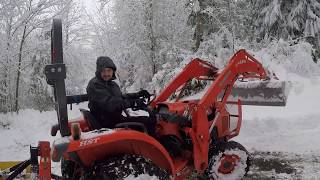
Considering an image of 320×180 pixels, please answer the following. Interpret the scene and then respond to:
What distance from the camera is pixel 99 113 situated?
14.4 ft

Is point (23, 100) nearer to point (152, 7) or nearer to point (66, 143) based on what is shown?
point (152, 7)

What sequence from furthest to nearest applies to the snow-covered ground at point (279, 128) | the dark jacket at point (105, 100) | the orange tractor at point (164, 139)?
1. the snow-covered ground at point (279, 128)
2. the dark jacket at point (105, 100)
3. the orange tractor at point (164, 139)

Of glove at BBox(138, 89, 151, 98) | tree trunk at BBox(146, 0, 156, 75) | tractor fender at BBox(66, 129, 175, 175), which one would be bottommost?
tractor fender at BBox(66, 129, 175, 175)

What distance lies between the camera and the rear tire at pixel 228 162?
5.21 meters

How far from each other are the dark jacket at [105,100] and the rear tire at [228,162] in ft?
4.49

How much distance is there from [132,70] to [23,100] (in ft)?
15.7

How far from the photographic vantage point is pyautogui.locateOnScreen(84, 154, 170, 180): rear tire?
153 inches

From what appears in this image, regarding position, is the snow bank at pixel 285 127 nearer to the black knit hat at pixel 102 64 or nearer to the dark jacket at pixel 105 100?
the dark jacket at pixel 105 100

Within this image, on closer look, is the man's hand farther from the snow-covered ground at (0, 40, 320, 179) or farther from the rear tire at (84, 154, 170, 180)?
the snow-covered ground at (0, 40, 320, 179)

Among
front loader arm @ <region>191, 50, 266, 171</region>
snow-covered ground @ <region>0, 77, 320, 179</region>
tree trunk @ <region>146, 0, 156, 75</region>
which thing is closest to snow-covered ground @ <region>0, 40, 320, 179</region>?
snow-covered ground @ <region>0, 77, 320, 179</region>

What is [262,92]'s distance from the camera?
25.4ft

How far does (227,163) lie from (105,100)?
6.00ft

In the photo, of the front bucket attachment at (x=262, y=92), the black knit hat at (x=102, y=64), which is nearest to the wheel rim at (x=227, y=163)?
the black knit hat at (x=102, y=64)

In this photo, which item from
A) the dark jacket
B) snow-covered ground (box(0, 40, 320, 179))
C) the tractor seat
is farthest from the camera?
snow-covered ground (box(0, 40, 320, 179))
